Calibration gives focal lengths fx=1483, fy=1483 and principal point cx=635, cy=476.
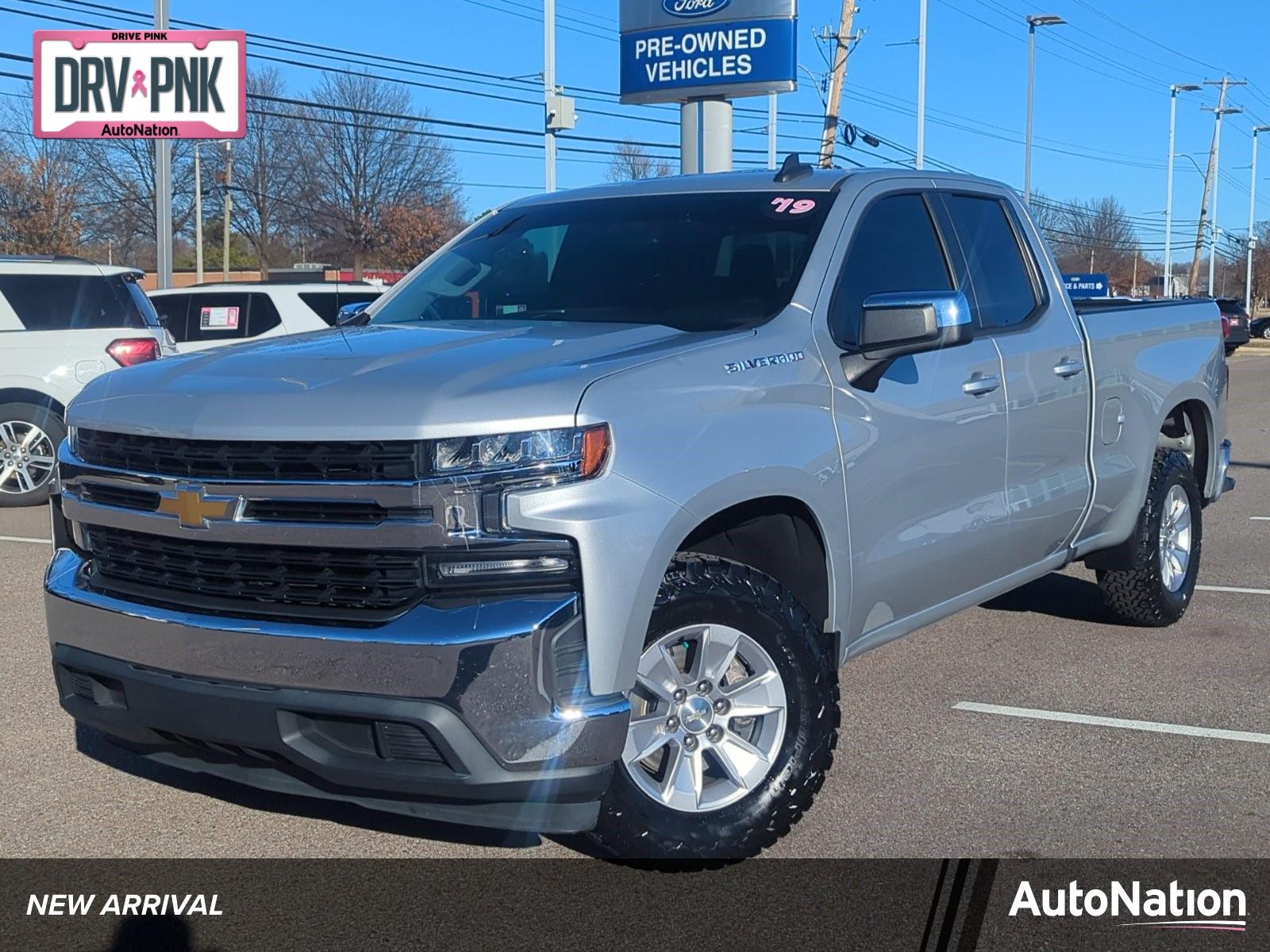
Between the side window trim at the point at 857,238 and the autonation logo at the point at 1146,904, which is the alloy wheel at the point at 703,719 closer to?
the autonation logo at the point at 1146,904

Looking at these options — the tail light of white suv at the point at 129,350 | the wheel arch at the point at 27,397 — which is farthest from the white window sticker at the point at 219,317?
the wheel arch at the point at 27,397

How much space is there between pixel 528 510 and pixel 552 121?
26.6 meters

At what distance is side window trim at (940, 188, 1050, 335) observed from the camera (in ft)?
18.4

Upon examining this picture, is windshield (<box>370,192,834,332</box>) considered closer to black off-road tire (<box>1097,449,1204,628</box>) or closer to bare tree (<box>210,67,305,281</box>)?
black off-road tire (<box>1097,449,1204,628</box>)

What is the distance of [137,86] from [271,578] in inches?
819

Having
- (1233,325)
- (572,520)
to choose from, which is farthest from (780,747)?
(1233,325)

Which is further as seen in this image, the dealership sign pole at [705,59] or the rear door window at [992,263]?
the dealership sign pole at [705,59]

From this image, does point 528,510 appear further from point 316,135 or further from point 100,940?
point 316,135

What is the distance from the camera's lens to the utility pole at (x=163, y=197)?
21953 mm

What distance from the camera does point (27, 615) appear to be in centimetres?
741

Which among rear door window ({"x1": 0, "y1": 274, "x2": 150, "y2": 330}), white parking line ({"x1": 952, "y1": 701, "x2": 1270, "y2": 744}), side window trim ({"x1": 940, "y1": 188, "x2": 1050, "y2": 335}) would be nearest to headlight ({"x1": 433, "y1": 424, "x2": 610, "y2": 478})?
side window trim ({"x1": 940, "y1": 188, "x2": 1050, "y2": 335})

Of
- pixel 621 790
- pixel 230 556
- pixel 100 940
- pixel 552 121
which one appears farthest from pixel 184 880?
pixel 552 121

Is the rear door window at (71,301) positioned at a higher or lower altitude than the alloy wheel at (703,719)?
higher

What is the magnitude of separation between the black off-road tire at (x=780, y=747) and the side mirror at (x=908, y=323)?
87 centimetres
